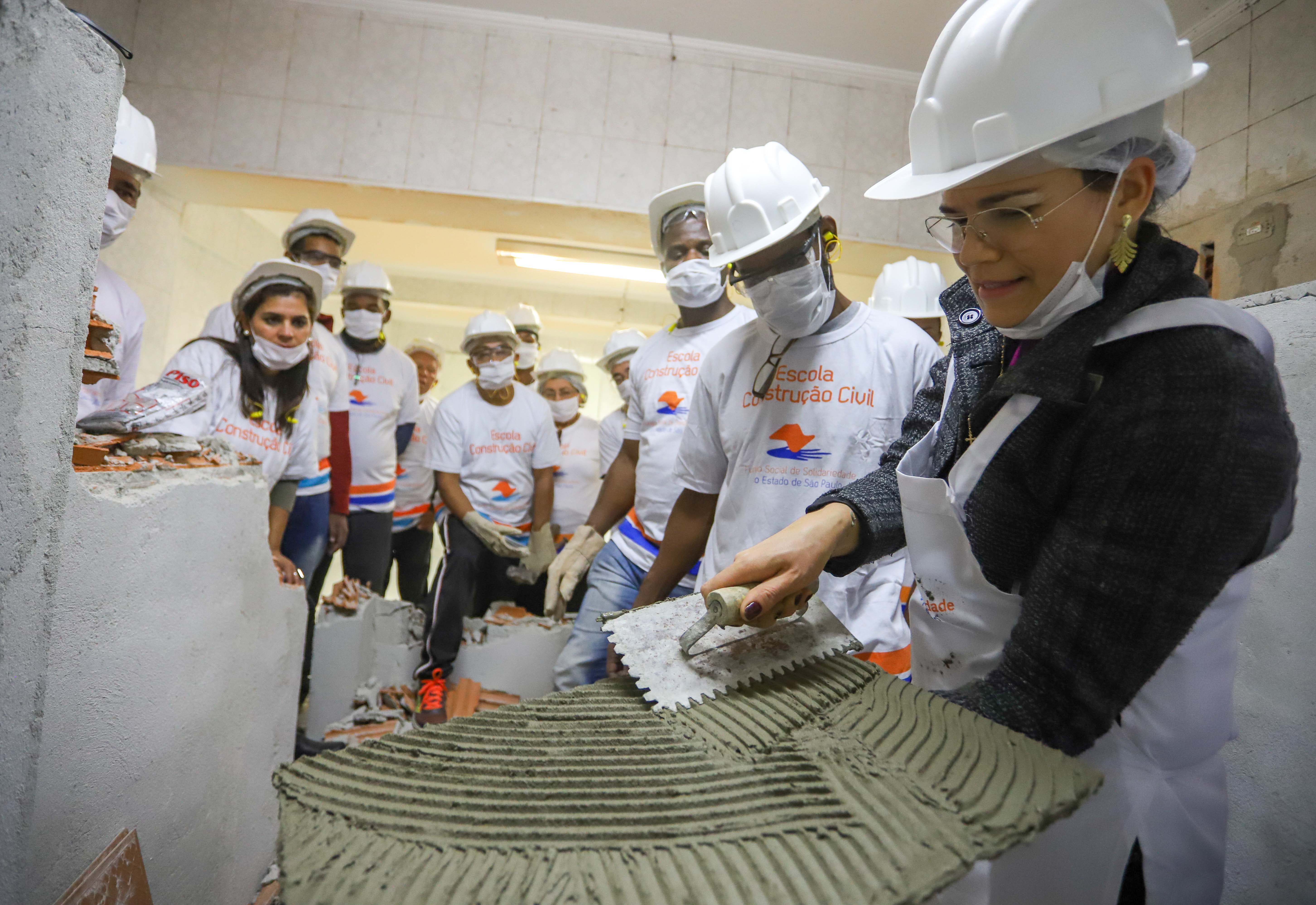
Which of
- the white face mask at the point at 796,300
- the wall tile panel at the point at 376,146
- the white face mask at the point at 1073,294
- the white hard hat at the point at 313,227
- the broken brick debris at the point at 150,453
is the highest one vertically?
the wall tile panel at the point at 376,146

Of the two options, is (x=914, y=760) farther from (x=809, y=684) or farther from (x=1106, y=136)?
(x=1106, y=136)

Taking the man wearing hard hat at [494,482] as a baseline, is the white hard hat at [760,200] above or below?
above

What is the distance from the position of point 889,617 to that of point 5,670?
1.58 metres

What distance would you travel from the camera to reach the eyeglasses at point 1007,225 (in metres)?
0.88

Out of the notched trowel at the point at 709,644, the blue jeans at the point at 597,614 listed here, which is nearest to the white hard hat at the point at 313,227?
the blue jeans at the point at 597,614

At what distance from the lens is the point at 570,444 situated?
5031 millimetres

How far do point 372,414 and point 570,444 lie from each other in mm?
1386

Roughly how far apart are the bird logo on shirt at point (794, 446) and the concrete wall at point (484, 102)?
3.01m

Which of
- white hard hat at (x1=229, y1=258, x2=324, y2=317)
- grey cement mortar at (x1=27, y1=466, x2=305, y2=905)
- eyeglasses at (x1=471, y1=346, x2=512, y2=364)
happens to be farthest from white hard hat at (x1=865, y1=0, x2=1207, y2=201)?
eyeglasses at (x1=471, y1=346, x2=512, y2=364)

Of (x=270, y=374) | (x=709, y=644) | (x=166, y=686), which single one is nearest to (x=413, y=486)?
(x=270, y=374)

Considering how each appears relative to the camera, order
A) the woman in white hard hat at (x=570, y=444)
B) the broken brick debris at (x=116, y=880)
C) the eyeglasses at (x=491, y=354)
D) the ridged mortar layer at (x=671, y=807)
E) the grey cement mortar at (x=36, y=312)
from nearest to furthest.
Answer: the ridged mortar layer at (x=671, y=807) → the grey cement mortar at (x=36, y=312) → the broken brick debris at (x=116, y=880) → the eyeglasses at (x=491, y=354) → the woman in white hard hat at (x=570, y=444)

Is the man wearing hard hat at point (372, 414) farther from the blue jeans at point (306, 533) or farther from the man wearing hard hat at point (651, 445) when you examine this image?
the man wearing hard hat at point (651, 445)

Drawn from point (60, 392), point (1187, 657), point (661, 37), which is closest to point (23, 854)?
point (60, 392)

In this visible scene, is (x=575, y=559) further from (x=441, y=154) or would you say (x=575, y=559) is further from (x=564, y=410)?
(x=441, y=154)
